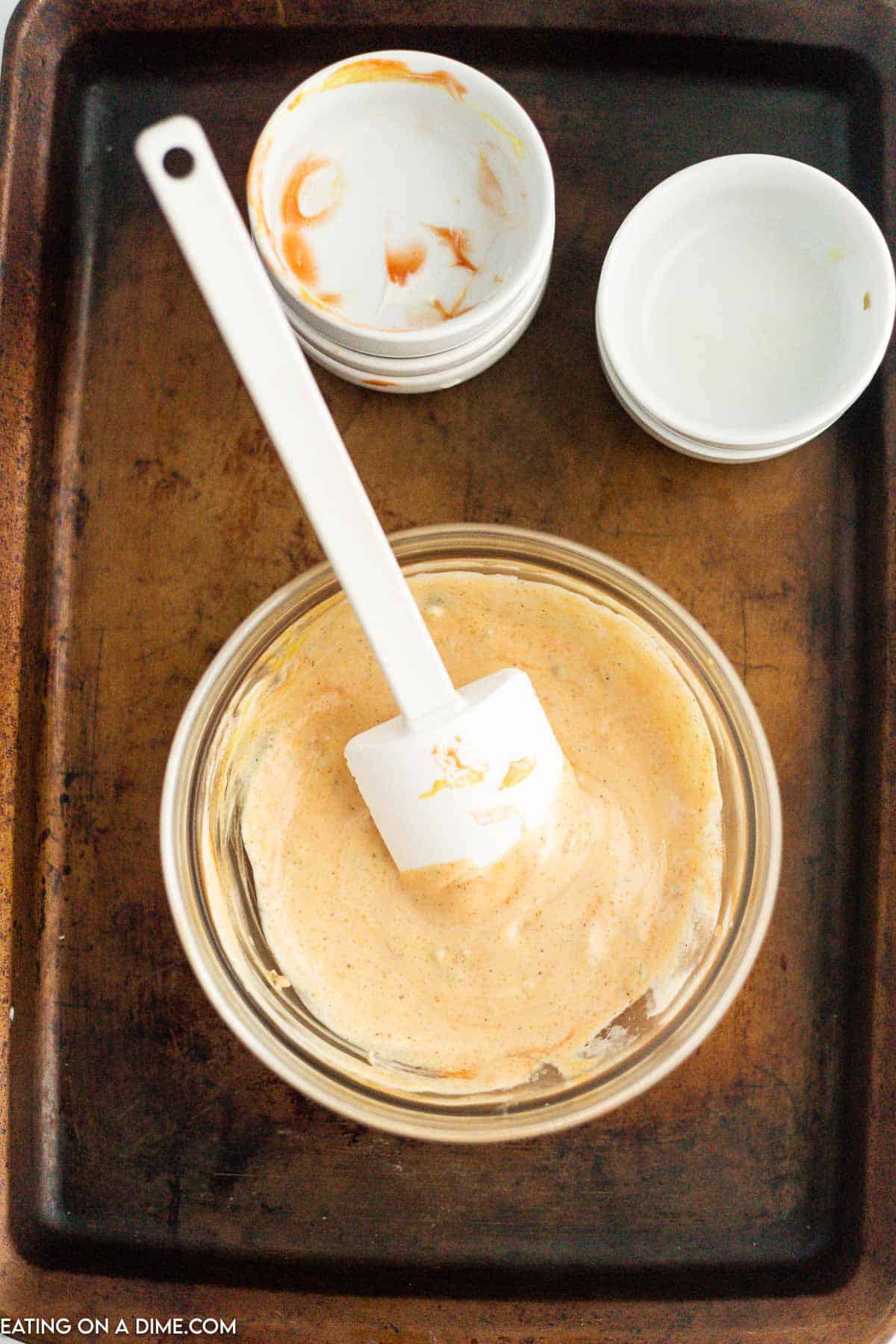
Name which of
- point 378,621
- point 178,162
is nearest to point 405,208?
point 178,162

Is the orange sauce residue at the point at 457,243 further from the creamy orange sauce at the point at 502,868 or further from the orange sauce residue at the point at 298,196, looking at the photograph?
the creamy orange sauce at the point at 502,868

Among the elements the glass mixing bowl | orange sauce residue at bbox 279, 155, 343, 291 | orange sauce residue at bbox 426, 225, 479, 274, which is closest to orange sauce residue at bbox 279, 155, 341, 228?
orange sauce residue at bbox 279, 155, 343, 291

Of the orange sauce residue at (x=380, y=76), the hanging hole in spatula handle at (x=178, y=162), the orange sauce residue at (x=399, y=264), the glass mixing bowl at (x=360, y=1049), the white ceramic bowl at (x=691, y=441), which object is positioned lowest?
the glass mixing bowl at (x=360, y=1049)

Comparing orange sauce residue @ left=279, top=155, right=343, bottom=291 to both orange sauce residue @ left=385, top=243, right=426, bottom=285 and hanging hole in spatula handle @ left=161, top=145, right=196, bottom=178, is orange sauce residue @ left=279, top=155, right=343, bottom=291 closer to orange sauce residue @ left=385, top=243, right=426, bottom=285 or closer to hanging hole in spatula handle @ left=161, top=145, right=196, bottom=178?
orange sauce residue @ left=385, top=243, right=426, bottom=285

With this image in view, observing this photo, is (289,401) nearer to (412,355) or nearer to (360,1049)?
(412,355)

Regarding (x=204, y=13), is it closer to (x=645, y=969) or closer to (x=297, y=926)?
(x=297, y=926)

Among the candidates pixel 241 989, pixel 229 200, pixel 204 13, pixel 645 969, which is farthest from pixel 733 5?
pixel 241 989

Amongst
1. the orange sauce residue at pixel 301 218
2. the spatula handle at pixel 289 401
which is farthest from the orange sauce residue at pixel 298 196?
the spatula handle at pixel 289 401
